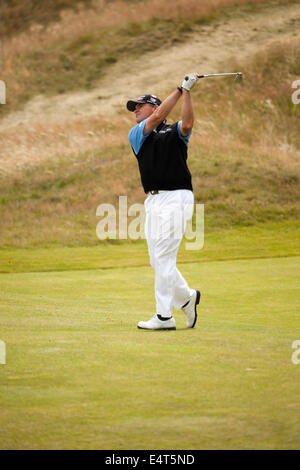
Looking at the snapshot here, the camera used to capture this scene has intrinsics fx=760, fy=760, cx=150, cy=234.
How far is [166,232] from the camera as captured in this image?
22.2 ft

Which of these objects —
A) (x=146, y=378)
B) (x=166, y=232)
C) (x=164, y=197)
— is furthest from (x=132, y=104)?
(x=146, y=378)

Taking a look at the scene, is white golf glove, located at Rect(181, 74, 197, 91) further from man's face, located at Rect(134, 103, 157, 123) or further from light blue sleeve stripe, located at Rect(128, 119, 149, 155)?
man's face, located at Rect(134, 103, 157, 123)

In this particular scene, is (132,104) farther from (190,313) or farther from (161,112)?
(190,313)

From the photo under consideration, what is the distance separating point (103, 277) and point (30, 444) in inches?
311

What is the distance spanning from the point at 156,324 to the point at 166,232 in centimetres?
82

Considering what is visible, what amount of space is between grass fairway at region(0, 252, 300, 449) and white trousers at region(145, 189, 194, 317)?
1.26 ft

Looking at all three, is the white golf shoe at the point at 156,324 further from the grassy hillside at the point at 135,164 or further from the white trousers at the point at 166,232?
the grassy hillside at the point at 135,164

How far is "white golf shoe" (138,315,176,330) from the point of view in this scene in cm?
660

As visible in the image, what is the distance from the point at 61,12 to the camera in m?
46.8

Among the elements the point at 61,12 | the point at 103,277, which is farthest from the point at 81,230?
the point at 61,12

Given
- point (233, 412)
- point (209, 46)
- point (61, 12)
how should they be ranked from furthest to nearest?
point (61, 12), point (209, 46), point (233, 412)

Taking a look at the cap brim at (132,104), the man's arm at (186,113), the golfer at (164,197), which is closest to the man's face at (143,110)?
the cap brim at (132,104)

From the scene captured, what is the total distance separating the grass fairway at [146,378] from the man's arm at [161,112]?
1779mm
